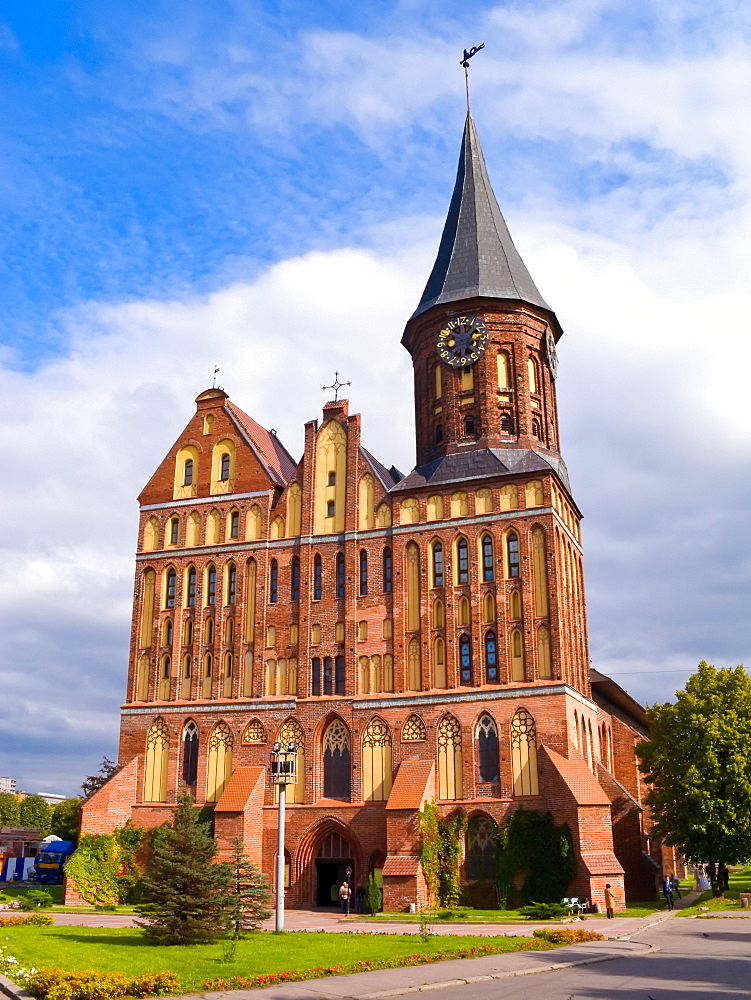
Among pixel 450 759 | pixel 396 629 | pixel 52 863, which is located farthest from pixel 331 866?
pixel 52 863

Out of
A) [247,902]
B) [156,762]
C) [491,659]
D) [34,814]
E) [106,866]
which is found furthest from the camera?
[34,814]

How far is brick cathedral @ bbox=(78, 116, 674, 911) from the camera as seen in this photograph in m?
38.9

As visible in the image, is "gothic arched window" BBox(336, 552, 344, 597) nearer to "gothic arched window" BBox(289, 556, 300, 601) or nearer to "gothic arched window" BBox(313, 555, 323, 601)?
"gothic arched window" BBox(313, 555, 323, 601)

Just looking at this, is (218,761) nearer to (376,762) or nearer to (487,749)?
(376,762)

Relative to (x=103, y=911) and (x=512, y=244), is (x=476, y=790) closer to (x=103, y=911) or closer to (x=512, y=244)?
(x=103, y=911)

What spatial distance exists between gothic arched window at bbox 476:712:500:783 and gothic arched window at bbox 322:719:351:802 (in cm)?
589

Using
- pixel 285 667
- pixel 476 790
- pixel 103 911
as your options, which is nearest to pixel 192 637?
pixel 285 667

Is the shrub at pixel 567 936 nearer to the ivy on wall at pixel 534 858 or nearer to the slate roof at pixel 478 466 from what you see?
the ivy on wall at pixel 534 858

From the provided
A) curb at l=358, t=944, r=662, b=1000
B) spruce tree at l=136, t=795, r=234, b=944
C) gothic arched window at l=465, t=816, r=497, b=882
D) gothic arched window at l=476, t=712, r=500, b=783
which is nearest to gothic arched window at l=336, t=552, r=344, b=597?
gothic arched window at l=476, t=712, r=500, b=783

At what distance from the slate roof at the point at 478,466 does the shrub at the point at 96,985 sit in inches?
1127

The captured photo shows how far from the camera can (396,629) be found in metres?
42.2

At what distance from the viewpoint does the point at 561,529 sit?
140 ft

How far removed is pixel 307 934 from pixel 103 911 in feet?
47.2

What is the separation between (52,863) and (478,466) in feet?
116
